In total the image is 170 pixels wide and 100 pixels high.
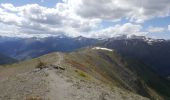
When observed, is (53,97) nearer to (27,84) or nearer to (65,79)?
(27,84)

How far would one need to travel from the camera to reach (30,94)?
3950cm

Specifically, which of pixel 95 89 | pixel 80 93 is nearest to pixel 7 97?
pixel 80 93

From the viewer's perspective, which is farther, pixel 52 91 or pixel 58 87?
pixel 58 87

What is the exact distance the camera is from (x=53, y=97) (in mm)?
37625

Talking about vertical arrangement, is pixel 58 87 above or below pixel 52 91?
below

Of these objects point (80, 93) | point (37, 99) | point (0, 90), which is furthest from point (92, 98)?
point (0, 90)

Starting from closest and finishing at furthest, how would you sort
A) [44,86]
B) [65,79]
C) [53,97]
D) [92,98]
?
1. [53,97]
2. [92,98]
3. [44,86]
4. [65,79]

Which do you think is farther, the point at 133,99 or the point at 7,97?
the point at 133,99

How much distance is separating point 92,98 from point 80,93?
8.08 ft

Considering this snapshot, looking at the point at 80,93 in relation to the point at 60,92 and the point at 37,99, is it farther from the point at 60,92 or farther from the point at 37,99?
the point at 37,99

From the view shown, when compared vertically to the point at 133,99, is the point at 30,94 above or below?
above

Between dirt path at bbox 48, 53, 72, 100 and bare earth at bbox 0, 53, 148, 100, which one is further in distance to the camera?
bare earth at bbox 0, 53, 148, 100

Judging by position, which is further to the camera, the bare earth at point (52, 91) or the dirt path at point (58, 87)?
the bare earth at point (52, 91)

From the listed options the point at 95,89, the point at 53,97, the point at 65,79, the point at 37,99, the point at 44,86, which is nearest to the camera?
the point at 37,99
